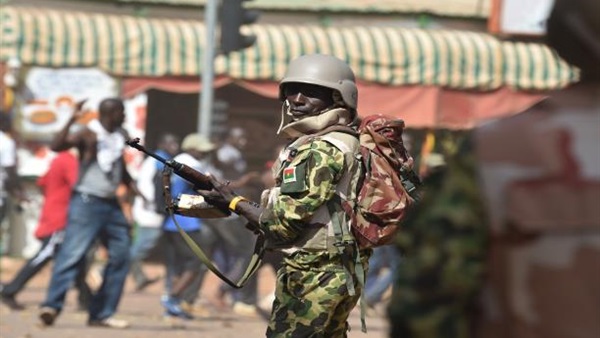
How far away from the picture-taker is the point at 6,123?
1939 cm

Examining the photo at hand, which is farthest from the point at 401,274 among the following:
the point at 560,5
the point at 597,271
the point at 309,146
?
the point at 309,146

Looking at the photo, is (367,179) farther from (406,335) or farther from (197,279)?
(197,279)

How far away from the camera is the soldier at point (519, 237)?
305 centimetres

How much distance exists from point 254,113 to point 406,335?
780 inches

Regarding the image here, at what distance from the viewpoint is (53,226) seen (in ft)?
47.4

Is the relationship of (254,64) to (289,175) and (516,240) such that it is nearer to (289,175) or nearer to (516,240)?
(289,175)

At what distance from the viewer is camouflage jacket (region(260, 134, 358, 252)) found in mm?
6191

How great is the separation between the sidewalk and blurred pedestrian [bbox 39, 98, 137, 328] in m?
0.24

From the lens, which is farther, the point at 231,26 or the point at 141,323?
the point at 231,26

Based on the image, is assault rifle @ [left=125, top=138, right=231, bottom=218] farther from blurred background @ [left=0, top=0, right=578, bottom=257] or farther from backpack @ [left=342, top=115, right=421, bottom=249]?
blurred background @ [left=0, top=0, right=578, bottom=257]

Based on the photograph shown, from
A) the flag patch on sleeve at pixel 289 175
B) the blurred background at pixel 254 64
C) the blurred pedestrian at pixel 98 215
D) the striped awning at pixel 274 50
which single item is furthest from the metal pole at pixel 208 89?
the flag patch on sleeve at pixel 289 175

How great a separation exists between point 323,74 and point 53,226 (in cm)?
823

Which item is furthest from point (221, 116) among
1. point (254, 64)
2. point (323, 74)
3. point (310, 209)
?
point (310, 209)

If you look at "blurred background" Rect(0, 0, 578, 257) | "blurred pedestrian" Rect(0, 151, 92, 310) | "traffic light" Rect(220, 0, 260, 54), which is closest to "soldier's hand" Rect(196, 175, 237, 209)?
"blurred pedestrian" Rect(0, 151, 92, 310)
